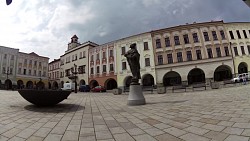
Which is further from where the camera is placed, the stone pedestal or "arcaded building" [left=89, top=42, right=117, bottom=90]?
"arcaded building" [left=89, top=42, right=117, bottom=90]

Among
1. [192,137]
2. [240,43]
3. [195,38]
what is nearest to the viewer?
[192,137]

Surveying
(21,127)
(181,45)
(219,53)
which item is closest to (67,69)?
(181,45)

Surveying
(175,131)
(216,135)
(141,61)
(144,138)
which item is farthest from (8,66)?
(216,135)

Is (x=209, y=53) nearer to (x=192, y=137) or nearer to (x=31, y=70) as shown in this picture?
(x=192, y=137)

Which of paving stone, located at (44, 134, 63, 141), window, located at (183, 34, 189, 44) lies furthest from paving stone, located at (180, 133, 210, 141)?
window, located at (183, 34, 189, 44)

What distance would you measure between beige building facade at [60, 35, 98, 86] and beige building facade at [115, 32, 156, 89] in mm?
9657

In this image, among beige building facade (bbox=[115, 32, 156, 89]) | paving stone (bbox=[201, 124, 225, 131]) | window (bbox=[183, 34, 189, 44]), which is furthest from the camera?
beige building facade (bbox=[115, 32, 156, 89])

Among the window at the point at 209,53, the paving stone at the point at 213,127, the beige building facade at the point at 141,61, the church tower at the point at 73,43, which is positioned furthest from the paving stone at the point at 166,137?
the church tower at the point at 73,43

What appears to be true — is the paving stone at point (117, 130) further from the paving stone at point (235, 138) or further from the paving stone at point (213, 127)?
the paving stone at point (235, 138)

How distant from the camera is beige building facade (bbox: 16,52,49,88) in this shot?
4478cm

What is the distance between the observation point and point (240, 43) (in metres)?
27.9

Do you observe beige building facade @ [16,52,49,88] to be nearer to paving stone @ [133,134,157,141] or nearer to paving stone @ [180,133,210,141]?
paving stone @ [133,134,157,141]

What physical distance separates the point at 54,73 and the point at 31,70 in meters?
6.66

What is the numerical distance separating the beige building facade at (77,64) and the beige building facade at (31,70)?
25.3 feet
